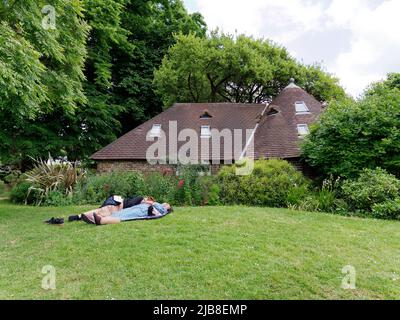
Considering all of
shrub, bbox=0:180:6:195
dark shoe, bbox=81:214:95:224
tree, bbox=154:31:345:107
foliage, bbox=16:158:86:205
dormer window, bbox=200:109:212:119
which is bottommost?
dark shoe, bbox=81:214:95:224

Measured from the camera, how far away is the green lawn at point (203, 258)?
3707 millimetres

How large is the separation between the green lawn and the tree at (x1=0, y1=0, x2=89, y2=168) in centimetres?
329

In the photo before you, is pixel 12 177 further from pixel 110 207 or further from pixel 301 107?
pixel 301 107

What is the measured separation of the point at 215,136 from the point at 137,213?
930 centimetres

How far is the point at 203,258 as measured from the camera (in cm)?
464

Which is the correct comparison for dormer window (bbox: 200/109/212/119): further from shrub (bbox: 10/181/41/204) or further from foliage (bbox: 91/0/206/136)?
shrub (bbox: 10/181/41/204)

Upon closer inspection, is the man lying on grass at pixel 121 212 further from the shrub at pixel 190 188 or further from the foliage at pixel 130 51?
the foliage at pixel 130 51

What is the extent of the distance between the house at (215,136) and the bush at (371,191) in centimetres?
336

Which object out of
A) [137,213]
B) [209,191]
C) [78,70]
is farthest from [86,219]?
[78,70]

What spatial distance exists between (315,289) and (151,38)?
21.9 metres

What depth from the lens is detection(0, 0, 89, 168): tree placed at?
675cm

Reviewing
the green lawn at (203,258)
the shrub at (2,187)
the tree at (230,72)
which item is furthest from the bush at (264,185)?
the shrub at (2,187)

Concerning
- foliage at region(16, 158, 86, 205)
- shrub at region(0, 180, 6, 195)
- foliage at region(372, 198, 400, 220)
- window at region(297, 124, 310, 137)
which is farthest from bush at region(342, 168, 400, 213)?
shrub at region(0, 180, 6, 195)

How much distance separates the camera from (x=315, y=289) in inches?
147
